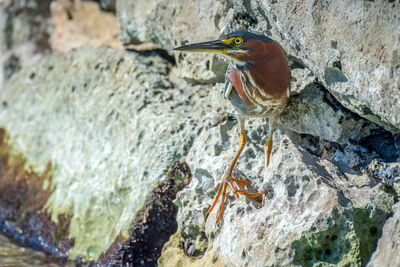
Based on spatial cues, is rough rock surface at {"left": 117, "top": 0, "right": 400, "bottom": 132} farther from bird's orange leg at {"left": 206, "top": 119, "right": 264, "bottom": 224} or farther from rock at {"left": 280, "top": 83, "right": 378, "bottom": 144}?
bird's orange leg at {"left": 206, "top": 119, "right": 264, "bottom": 224}

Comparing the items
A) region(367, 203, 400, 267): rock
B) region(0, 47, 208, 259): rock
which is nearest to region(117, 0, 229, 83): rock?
region(0, 47, 208, 259): rock

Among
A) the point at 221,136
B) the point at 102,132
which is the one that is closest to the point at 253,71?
the point at 221,136

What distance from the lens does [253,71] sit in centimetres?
289

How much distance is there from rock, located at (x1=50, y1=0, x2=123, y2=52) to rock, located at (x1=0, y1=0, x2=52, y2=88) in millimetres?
208

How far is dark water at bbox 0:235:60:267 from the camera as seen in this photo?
3.92 metres

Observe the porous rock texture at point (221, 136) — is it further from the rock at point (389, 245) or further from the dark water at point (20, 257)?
the dark water at point (20, 257)

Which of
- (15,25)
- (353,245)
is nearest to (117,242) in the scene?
(353,245)

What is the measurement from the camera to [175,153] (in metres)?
3.59

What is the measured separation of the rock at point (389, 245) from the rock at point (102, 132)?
162 cm

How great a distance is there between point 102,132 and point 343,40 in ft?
7.67

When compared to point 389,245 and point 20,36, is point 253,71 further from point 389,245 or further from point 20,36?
point 20,36

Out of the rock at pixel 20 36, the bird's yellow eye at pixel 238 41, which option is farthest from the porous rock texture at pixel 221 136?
the rock at pixel 20 36

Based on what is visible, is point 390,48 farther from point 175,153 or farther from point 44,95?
point 44,95

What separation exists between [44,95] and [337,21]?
11.2 feet
